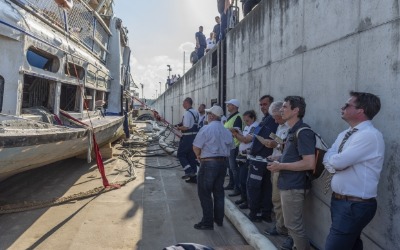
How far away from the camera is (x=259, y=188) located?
5246 millimetres

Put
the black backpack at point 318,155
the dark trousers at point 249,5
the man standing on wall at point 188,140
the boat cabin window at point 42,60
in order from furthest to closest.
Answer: the dark trousers at point 249,5 → the man standing on wall at point 188,140 → the boat cabin window at point 42,60 → the black backpack at point 318,155

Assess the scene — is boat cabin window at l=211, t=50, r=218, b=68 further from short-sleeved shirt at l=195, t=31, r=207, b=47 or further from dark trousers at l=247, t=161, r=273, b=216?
dark trousers at l=247, t=161, r=273, b=216

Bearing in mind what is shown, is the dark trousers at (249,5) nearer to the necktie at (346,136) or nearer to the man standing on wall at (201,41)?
the necktie at (346,136)

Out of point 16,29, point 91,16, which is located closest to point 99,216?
point 16,29

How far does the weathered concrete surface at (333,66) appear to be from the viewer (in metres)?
3.09

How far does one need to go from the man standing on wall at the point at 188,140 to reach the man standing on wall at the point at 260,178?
120 inches

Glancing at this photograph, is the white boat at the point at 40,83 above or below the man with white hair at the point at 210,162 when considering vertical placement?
above

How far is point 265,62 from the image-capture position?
6633 mm

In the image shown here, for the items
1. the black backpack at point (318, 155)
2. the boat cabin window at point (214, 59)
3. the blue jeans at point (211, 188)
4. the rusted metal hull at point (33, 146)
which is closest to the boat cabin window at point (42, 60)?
the rusted metal hull at point (33, 146)

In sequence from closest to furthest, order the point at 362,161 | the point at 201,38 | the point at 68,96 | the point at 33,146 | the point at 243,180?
the point at 362,161 < the point at 33,146 < the point at 243,180 < the point at 68,96 < the point at 201,38

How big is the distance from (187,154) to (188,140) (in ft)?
1.07

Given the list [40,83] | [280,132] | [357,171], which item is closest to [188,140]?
[40,83]

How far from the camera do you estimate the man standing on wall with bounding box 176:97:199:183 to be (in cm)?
837

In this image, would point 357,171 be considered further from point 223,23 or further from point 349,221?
point 223,23
